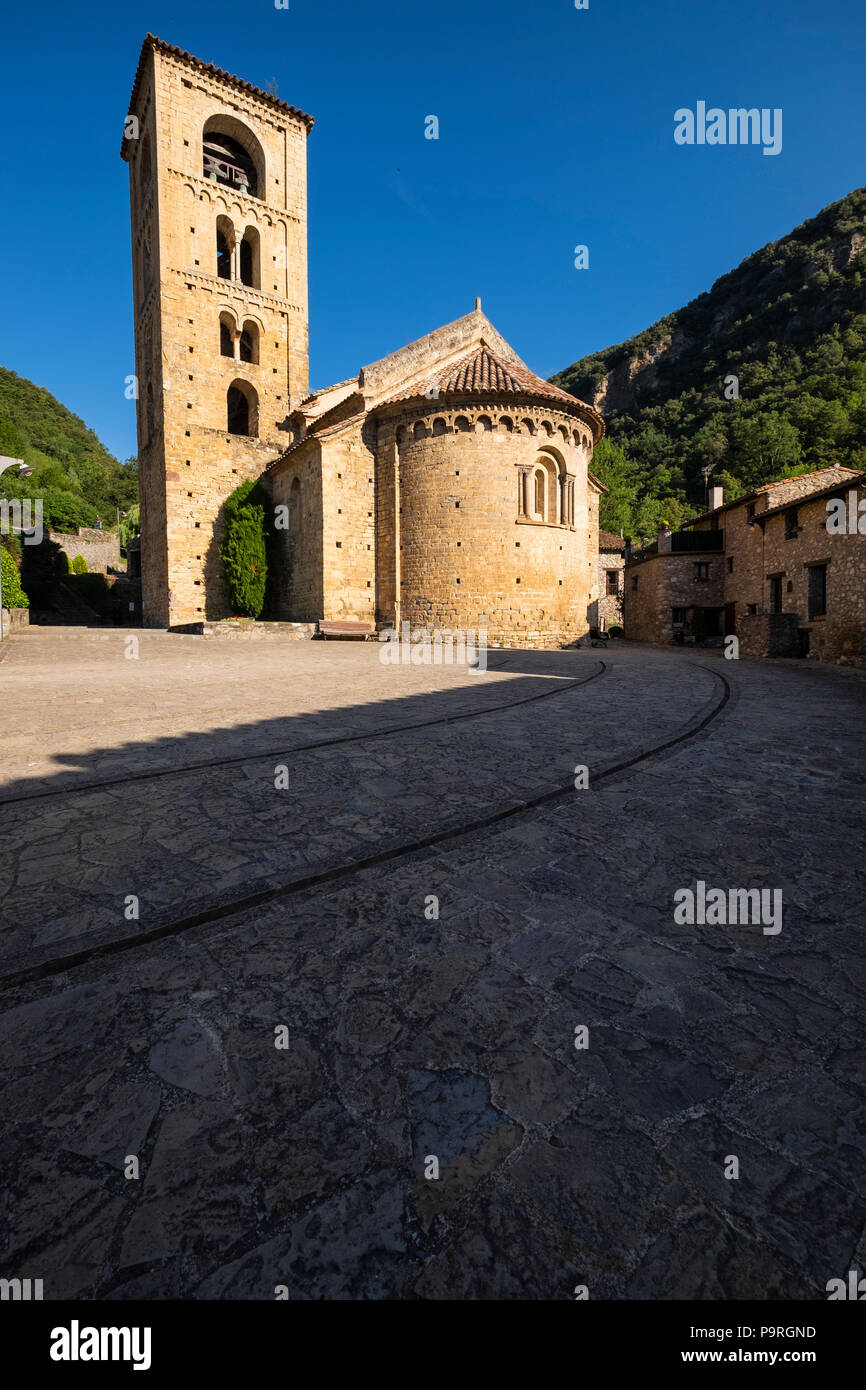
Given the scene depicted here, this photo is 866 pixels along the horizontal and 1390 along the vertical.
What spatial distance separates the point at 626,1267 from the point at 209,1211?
0.96 meters

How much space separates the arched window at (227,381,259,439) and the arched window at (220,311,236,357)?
1.40 metres

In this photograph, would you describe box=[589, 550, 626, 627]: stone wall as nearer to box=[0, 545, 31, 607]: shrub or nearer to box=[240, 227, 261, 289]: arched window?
Answer: box=[240, 227, 261, 289]: arched window

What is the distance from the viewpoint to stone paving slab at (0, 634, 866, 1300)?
1.25 m

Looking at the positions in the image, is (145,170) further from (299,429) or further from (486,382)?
(486,382)

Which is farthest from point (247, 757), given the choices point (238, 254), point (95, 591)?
point (95, 591)

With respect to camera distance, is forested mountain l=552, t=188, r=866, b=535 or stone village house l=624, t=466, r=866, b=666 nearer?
stone village house l=624, t=466, r=866, b=666

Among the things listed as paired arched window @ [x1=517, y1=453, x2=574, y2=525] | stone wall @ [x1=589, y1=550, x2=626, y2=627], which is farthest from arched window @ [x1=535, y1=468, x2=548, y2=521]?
stone wall @ [x1=589, y1=550, x2=626, y2=627]

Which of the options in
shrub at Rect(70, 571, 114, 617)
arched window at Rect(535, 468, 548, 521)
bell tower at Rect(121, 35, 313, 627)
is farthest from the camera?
shrub at Rect(70, 571, 114, 617)

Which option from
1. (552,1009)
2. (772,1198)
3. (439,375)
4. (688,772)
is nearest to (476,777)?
(688,772)

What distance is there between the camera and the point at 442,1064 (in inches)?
70.6

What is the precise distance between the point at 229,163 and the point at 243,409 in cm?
1034

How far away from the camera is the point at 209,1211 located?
1326mm
